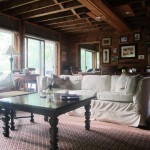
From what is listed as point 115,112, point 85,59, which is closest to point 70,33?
point 85,59

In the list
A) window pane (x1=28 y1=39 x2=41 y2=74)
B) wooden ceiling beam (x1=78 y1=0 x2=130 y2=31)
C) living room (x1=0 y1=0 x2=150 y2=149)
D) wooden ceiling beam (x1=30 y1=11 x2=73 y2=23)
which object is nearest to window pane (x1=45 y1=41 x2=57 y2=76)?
living room (x1=0 y1=0 x2=150 y2=149)

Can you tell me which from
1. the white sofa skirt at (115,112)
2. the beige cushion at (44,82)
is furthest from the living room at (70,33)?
the beige cushion at (44,82)

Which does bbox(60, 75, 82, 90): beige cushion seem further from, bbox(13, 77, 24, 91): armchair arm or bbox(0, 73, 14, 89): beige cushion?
bbox(0, 73, 14, 89): beige cushion

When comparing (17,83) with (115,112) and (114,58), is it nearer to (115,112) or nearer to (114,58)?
(115,112)

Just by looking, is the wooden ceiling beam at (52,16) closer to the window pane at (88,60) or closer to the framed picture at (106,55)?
the framed picture at (106,55)

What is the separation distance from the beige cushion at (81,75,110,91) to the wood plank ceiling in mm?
1671

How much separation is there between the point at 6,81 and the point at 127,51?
470 centimetres

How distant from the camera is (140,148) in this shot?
227 centimetres

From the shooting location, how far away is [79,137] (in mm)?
2631

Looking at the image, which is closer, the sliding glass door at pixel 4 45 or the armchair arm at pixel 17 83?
the armchair arm at pixel 17 83

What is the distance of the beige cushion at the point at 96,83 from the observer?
4.18 metres

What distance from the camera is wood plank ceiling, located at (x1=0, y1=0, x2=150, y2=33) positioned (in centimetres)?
450

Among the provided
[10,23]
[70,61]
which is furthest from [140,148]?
[70,61]

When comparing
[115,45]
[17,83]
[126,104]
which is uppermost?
[115,45]
